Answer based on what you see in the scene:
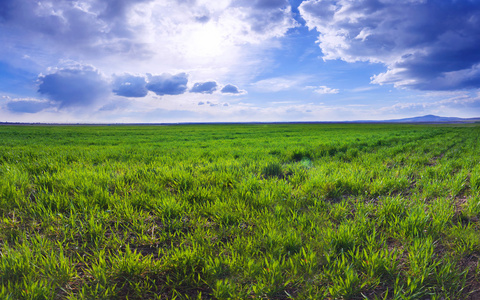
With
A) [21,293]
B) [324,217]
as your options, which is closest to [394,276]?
[324,217]

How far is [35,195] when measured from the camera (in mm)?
3986

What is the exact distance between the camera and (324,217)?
11.4ft

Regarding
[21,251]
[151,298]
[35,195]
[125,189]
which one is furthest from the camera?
[125,189]

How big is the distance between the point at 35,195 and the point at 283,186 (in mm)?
4515

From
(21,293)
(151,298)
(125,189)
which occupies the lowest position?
(151,298)

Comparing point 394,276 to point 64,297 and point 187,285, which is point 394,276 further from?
point 64,297

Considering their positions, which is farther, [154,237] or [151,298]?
[154,237]

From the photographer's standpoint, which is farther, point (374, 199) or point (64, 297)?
point (374, 199)

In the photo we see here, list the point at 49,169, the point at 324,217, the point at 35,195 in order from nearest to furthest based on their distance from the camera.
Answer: the point at 324,217 < the point at 35,195 < the point at 49,169

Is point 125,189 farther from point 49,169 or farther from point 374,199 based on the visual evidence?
point 374,199

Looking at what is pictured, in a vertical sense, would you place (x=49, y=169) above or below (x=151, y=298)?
above

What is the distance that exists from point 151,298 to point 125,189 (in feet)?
8.60

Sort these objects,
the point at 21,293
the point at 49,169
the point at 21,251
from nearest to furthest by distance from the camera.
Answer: the point at 21,293, the point at 21,251, the point at 49,169

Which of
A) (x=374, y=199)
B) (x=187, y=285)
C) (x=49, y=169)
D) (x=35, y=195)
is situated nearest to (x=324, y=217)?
(x=374, y=199)
